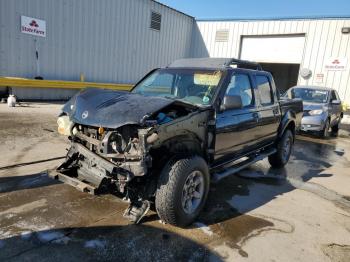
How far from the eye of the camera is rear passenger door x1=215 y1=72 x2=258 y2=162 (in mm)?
4301

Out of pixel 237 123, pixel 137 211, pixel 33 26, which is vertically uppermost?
pixel 33 26

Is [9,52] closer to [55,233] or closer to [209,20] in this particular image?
[55,233]

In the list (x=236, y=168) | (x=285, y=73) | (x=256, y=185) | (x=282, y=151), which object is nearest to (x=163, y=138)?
(x=236, y=168)

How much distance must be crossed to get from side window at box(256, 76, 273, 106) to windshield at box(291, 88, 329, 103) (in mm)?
5958

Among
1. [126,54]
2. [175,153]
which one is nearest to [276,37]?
[126,54]

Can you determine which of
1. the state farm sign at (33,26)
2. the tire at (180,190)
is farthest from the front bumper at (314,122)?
the state farm sign at (33,26)

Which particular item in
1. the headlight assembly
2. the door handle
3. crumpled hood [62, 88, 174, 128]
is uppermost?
crumpled hood [62, 88, 174, 128]

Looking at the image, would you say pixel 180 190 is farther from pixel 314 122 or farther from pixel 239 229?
pixel 314 122

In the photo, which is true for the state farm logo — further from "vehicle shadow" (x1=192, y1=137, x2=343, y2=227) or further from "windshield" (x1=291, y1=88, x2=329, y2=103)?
"vehicle shadow" (x1=192, y1=137, x2=343, y2=227)

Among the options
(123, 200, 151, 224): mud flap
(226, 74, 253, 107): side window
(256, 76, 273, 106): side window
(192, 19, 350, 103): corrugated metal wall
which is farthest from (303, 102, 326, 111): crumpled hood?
(123, 200, 151, 224): mud flap

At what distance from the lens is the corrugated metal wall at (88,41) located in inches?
485

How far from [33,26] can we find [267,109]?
1063 centimetres

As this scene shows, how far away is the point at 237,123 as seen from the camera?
457 centimetres

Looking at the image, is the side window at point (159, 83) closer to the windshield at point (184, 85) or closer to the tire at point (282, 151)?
the windshield at point (184, 85)
